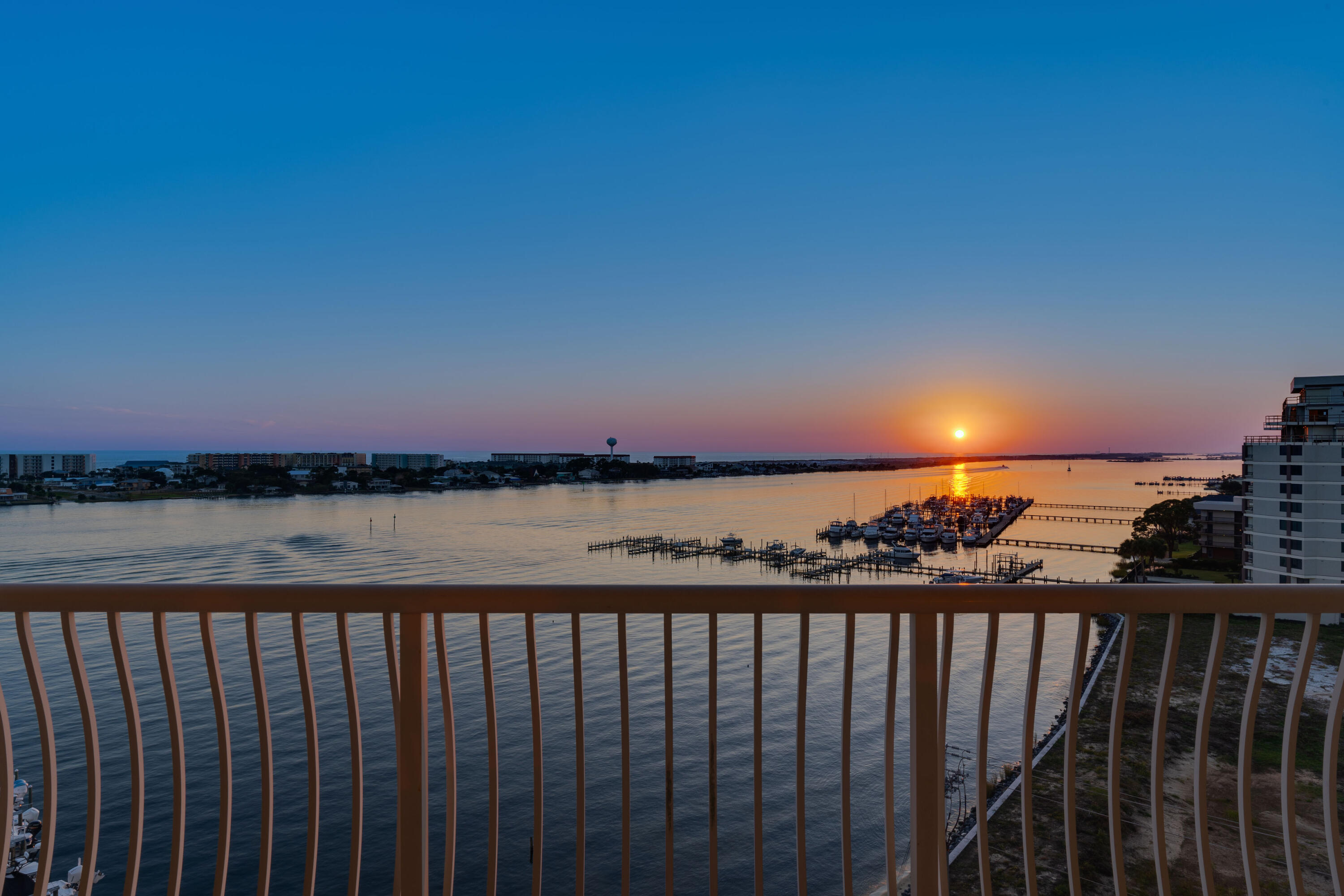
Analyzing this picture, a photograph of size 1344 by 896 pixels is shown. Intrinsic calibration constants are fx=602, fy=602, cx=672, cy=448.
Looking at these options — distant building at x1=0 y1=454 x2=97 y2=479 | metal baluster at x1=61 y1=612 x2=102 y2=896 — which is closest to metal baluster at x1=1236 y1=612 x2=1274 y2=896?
metal baluster at x1=61 y1=612 x2=102 y2=896

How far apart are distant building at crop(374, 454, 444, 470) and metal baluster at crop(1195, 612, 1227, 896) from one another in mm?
97406

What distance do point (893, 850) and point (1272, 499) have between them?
84.7ft

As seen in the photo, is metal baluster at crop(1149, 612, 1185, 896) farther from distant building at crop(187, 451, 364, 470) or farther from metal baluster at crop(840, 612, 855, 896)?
distant building at crop(187, 451, 364, 470)

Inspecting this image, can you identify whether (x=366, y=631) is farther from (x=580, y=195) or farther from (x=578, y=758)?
(x=578, y=758)

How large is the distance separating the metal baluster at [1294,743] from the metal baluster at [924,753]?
594mm

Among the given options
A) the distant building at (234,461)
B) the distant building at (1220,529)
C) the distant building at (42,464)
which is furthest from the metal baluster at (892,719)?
the distant building at (234,461)

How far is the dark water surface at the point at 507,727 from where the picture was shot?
33.5ft

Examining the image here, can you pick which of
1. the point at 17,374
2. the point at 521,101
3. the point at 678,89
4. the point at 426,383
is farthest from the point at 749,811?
the point at 426,383

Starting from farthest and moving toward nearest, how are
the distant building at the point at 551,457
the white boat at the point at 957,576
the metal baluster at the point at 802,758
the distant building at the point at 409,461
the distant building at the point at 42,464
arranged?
the distant building at the point at 551,457 < the distant building at the point at 409,461 < the distant building at the point at 42,464 < the white boat at the point at 957,576 < the metal baluster at the point at 802,758

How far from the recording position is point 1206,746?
1227 millimetres

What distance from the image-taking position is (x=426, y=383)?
44.9 meters

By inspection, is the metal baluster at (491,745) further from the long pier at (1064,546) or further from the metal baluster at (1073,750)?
the long pier at (1064,546)

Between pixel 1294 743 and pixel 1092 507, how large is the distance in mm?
68359

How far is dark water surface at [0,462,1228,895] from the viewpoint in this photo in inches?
402
